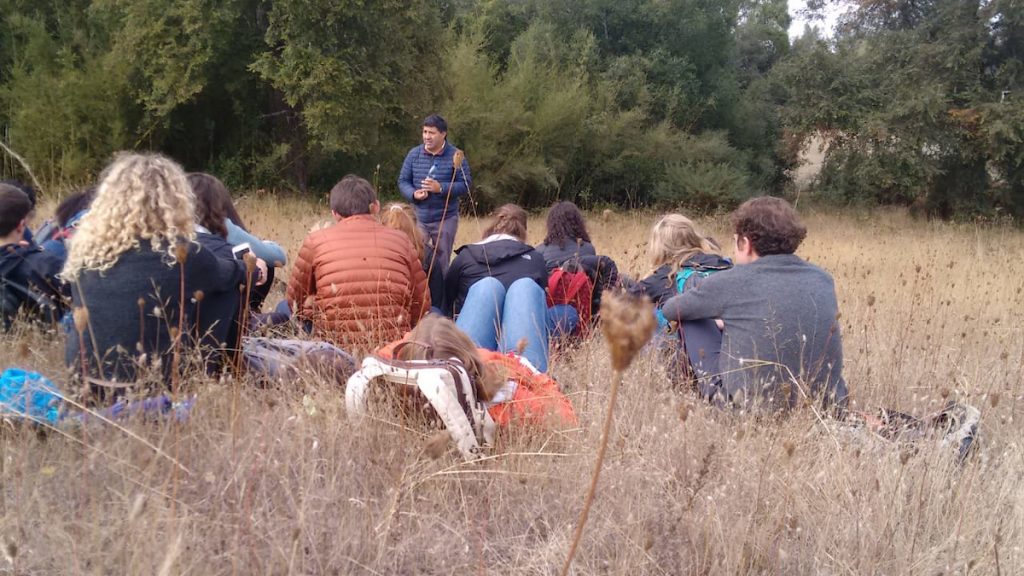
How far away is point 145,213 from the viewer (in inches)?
107

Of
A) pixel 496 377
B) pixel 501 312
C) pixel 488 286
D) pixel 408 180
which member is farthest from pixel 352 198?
pixel 408 180

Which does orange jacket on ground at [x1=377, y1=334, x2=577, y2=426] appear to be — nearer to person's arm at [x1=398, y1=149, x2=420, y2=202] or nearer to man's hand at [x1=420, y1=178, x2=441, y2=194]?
man's hand at [x1=420, y1=178, x2=441, y2=194]

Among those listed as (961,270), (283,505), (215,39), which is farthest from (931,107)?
(283,505)

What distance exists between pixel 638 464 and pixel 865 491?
0.70 metres

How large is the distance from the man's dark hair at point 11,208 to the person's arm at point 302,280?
1.21 meters

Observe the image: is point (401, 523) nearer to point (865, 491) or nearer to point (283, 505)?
point (283, 505)

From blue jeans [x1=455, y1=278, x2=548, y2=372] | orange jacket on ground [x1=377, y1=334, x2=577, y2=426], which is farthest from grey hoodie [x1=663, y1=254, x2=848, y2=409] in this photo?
blue jeans [x1=455, y1=278, x2=548, y2=372]

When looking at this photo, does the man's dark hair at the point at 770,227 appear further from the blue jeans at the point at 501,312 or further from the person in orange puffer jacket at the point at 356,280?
→ the person in orange puffer jacket at the point at 356,280

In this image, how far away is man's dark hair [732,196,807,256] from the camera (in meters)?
3.24

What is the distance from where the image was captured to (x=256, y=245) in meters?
4.20

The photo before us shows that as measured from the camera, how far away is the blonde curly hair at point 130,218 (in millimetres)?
2662

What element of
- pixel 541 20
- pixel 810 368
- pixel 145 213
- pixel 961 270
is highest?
pixel 541 20

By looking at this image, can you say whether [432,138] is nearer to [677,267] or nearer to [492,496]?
[677,267]

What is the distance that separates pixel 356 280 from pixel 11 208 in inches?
60.3
